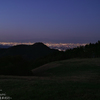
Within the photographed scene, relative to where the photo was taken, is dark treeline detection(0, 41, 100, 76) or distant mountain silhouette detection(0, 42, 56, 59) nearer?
dark treeline detection(0, 41, 100, 76)

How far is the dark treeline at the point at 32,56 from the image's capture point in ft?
93.5

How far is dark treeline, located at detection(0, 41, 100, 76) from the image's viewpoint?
28500 mm

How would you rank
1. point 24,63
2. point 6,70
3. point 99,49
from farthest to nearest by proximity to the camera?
point 99,49
point 24,63
point 6,70

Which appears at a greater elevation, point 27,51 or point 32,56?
point 27,51

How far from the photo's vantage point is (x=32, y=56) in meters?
126

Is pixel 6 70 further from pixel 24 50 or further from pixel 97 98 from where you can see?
pixel 24 50

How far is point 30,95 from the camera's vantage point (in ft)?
28.0

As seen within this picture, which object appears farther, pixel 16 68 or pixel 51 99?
pixel 16 68

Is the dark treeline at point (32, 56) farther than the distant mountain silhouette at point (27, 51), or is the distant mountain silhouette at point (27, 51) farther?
the distant mountain silhouette at point (27, 51)

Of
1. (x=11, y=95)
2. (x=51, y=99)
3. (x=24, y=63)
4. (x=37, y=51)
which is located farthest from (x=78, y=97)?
(x=37, y=51)

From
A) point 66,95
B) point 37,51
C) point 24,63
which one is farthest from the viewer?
point 37,51

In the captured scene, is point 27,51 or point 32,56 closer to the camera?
point 32,56

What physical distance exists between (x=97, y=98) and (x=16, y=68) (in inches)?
872

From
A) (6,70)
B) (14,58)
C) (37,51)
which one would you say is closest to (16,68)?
(6,70)
